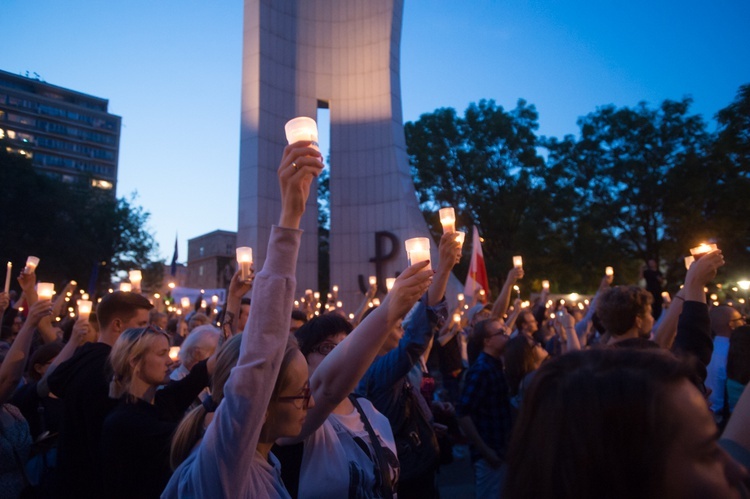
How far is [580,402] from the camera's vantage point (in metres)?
1.20

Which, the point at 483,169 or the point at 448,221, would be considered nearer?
the point at 448,221

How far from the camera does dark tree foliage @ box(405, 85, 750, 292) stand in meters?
24.4

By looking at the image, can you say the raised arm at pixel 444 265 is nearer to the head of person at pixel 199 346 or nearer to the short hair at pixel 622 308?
the short hair at pixel 622 308

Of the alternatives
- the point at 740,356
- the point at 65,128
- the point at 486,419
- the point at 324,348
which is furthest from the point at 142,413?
the point at 65,128

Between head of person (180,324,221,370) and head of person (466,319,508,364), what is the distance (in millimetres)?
2197

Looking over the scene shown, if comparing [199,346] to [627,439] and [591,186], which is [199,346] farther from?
[591,186]

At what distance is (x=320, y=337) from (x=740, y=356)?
9.01 ft

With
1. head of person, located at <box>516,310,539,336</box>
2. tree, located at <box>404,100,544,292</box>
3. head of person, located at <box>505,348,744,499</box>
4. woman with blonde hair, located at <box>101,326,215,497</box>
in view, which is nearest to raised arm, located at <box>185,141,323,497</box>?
head of person, located at <box>505,348,744,499</box>

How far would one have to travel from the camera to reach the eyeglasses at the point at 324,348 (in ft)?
9.64

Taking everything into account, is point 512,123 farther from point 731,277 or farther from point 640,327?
point 640,327

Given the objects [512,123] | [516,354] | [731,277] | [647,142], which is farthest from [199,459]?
[512,123]

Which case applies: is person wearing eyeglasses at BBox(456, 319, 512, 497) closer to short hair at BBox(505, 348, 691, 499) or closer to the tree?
short hair at BBox(505, 348, 691, 499)

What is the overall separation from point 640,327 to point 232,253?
68.1 meters

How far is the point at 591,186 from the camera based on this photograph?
1135 inches
